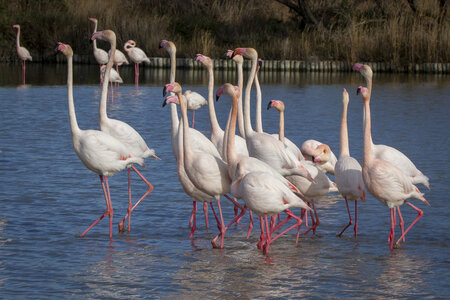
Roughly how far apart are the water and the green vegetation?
35.2 ft

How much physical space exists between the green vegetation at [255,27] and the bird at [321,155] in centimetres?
1523

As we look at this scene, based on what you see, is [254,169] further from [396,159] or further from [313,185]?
[396,159]

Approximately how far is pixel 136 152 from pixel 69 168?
239 centimetres

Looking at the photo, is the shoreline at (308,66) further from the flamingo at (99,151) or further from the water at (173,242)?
the flamingo at (99,151)

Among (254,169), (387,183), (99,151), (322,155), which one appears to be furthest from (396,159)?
(99,151)

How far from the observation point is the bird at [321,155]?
26.4 ft

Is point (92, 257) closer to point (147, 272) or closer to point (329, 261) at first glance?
point (147, 272)

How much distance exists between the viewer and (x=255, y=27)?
28.9 meters

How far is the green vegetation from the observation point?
2402cm

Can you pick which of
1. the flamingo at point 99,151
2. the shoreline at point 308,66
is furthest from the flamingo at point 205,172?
the shoreline at point 308,66

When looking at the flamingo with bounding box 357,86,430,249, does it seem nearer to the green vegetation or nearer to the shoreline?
the green vegetation

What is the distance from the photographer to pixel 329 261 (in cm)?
650

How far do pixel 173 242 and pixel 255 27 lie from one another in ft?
74.0

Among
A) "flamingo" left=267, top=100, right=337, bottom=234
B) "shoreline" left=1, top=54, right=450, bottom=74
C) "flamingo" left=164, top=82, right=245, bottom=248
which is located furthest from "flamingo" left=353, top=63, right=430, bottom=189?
"shoreline" left=1, top=54, right=450, bottom=74
